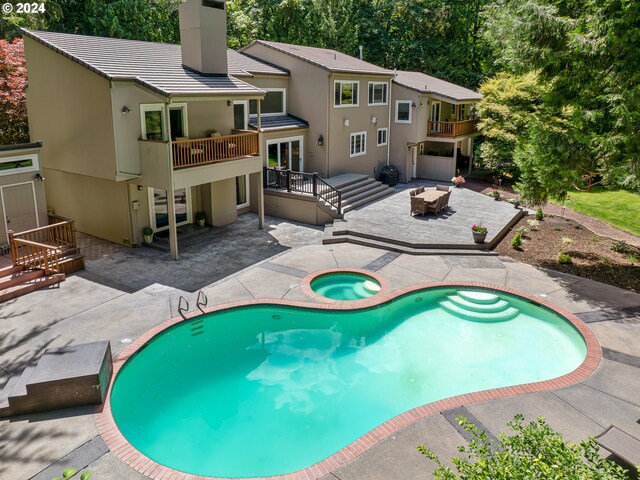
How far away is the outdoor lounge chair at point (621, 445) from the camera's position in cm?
704

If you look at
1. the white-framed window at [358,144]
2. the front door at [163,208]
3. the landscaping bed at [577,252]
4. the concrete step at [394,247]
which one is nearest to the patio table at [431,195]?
the landscaping bed at [577,252]

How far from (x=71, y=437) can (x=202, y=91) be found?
464 inches

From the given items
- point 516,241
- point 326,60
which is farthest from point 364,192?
point 516,241

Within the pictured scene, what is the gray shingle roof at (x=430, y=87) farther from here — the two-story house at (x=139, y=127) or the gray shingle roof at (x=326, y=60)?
the two-story house at (x=139, y=127)

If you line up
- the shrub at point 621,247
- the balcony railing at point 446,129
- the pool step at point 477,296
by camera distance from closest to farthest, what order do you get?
the pool step at point 477,296, the shrub at point 621,247, the balcony railing at point 446,129

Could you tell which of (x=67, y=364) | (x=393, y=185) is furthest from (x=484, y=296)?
(x=393, y=185)

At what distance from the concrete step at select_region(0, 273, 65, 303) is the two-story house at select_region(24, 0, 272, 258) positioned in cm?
365

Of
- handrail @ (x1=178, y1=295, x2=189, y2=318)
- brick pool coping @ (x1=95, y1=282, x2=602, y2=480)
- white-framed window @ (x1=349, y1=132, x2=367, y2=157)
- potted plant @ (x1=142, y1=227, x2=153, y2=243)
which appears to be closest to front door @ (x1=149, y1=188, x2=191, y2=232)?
potted plant @ (x1=142, y1=227, x2=153, y2=243)

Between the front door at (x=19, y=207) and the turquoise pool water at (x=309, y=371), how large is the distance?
7516 mm

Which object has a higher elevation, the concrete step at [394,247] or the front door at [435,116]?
the front door at [435,116]

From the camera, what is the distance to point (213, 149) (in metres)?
18.0

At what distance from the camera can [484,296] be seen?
49.0 ft

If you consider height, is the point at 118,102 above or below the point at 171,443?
above

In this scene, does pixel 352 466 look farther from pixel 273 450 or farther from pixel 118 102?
pixel 118 102
